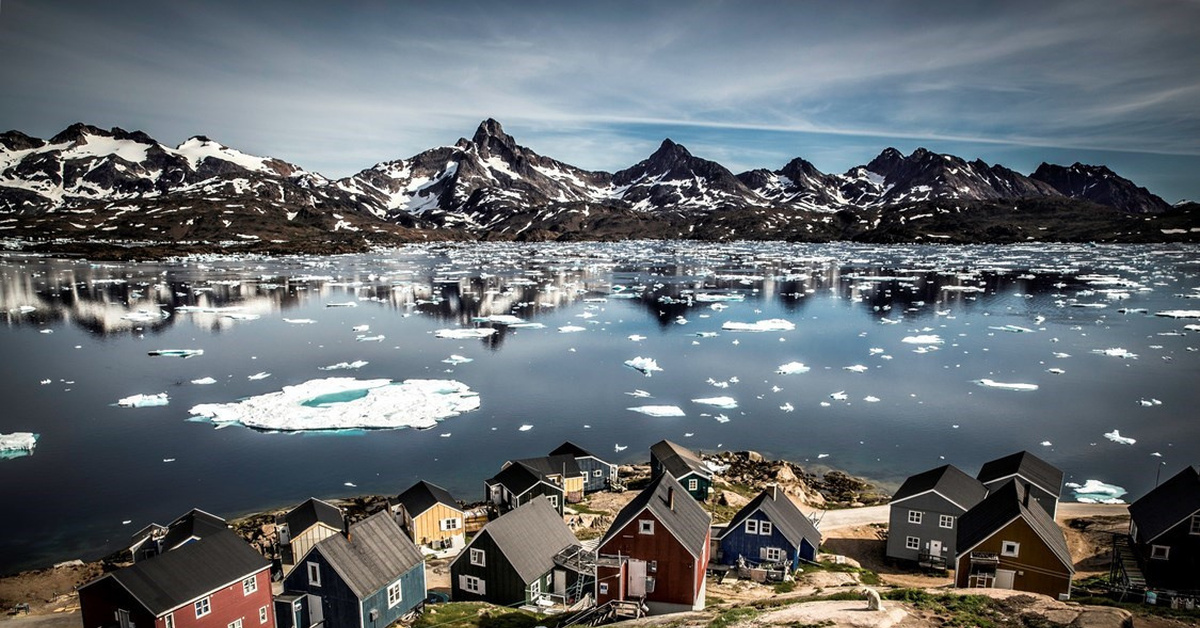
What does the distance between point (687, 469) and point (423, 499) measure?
1287 centimetres

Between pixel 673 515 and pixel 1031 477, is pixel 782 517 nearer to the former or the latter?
pixel 673 515

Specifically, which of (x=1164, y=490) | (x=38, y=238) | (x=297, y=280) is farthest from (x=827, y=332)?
(x=38, y=238)

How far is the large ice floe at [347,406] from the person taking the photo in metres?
40.6

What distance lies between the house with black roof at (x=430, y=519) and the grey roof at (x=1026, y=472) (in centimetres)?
2434

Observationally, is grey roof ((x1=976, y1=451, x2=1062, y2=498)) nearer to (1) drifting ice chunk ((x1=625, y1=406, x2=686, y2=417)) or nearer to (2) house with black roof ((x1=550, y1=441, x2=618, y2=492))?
(2) house with black roof ((x1=550, y1=441, x2=618, y2=492))

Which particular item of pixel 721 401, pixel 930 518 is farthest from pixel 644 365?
pixel 930 518

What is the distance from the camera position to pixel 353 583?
20750mm

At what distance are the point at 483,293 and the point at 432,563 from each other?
81.3 meters

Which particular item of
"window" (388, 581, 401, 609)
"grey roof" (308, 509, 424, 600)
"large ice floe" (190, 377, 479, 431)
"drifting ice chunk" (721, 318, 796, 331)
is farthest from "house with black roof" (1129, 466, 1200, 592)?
"drifting ice chunk" (721, 318, 796, 331)

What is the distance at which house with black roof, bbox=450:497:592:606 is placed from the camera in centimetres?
2275

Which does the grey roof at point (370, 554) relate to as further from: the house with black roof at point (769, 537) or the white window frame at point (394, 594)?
the house with black roof at point (769, 537)

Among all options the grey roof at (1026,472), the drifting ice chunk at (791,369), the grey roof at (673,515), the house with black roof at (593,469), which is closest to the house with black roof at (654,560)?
the grey roof at (673,515)

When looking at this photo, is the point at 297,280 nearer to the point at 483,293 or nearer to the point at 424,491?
the point at 483,293

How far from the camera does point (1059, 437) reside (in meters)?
38.4
